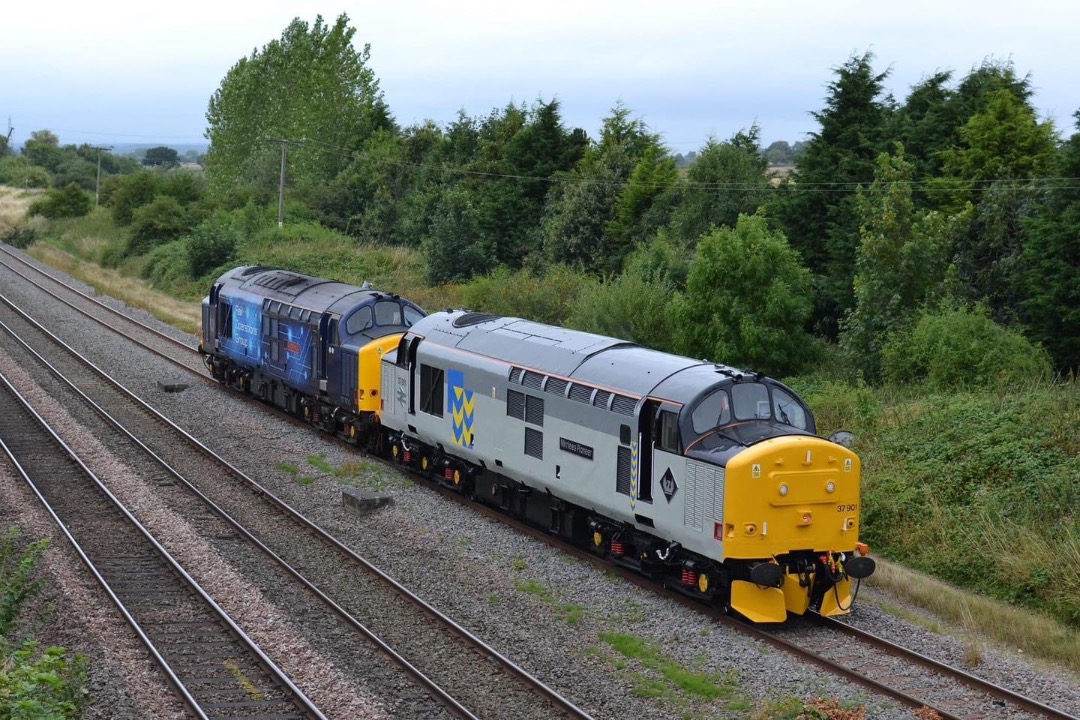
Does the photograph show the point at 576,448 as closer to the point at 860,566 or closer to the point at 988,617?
the point at 860,566

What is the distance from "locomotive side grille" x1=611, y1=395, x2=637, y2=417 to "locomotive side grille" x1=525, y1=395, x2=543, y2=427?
7.11 feet

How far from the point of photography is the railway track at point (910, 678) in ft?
41.6

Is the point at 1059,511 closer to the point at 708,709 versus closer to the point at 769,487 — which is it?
the point at 769,487

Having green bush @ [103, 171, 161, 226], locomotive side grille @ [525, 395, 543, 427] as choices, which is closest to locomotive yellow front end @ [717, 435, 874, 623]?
locomotive side grille @ [525, 395, 543, 427]

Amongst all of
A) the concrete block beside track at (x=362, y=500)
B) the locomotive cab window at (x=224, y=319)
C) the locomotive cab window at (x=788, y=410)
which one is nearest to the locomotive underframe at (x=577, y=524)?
the concrete block beside track at (x=362, y=500)

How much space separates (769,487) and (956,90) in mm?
28529

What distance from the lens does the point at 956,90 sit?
3912cm

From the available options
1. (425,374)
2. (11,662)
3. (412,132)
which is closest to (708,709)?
(11,662)

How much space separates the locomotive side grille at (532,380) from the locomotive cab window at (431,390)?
340cm

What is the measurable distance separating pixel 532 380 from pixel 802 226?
20.5 metres

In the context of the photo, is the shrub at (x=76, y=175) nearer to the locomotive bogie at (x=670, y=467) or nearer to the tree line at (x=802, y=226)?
the tree line at (x=802, y=226)

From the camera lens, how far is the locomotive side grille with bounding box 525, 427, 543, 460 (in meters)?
19.0

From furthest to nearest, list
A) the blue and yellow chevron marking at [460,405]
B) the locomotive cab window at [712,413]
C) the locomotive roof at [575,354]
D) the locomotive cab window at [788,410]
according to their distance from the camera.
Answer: the blue and yellow chevron marking at [460,405] < the locomotive roof at [575,354] < the locomotive cab window at [788,410] < the locomotive cab window at [712,413]

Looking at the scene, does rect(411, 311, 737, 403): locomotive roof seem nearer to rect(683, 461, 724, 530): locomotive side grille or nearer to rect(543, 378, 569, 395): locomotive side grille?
rect(543, 378, 569, 395): locomotive side grille
